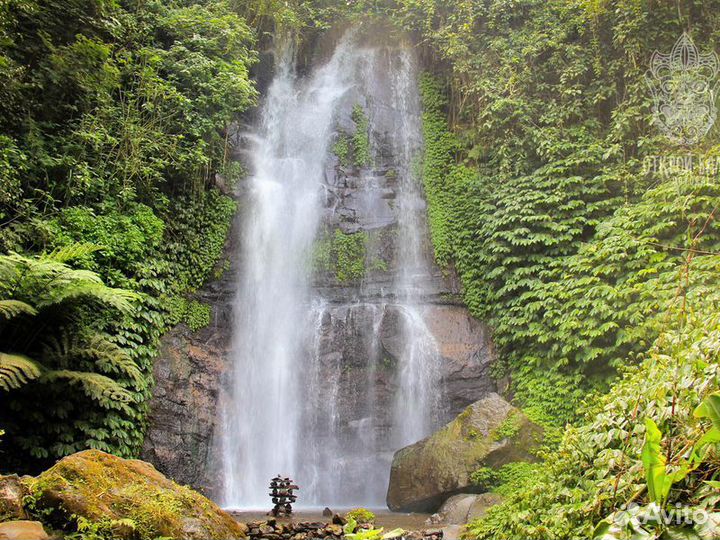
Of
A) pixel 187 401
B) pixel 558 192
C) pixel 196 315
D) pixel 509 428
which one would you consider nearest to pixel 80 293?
pixel 187 401

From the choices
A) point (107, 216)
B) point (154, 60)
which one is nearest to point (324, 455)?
point (107, 216)

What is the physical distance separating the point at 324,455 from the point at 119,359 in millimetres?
4667

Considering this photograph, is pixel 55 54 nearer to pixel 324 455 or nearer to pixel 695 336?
pixel 324 455

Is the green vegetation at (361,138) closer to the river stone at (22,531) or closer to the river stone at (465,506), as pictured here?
the river stone at (465,506)

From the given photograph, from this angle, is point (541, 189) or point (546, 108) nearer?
point (541, 189)

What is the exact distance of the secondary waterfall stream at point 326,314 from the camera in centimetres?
1091

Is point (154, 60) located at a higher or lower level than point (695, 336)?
higher

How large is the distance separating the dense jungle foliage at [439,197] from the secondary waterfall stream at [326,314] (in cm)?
87

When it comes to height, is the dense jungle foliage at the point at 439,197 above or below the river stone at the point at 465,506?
above

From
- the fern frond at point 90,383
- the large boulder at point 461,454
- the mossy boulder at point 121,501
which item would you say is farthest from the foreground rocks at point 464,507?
the fern frond at point 90,383

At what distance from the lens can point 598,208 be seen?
1098 centimetres

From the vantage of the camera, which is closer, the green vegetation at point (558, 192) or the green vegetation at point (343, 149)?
the green vegetation at point (558, 192)

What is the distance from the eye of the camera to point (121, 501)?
4.63 meters

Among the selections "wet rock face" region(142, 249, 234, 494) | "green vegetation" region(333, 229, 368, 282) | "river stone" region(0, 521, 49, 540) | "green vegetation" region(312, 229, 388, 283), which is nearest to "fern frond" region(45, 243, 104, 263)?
"wet rock face" region(142, 249, 234, 494)
